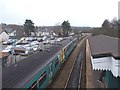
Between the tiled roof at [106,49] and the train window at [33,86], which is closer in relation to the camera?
the tiled roof at [106,49]

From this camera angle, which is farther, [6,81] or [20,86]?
[6,81]

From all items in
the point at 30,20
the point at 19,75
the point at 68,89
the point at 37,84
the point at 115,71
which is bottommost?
the point at 68,89

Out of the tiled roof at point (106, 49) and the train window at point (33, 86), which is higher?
the tiled roof at point (106, 49)

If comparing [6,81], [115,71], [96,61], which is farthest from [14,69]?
[115,71]

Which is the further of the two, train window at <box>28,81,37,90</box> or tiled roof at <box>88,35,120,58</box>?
train window at <box>28,81,37,90</box>

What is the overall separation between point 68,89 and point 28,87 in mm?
5981

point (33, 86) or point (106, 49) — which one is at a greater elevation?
point (106, 49)

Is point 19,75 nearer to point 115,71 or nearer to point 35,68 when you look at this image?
point 35,68

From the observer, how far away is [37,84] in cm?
951

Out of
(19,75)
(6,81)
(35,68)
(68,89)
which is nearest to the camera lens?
(6,81)

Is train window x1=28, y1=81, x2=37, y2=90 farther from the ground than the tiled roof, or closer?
closer

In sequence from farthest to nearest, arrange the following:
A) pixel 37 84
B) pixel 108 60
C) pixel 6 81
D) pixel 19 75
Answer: pixel 37 84, pixel 19 75, pixel 6 81, pixel 108 60

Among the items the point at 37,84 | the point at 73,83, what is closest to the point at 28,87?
the point at 37,84

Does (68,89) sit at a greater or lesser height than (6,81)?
lesser
